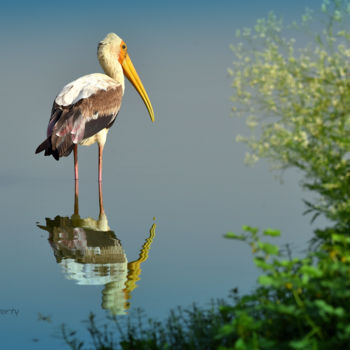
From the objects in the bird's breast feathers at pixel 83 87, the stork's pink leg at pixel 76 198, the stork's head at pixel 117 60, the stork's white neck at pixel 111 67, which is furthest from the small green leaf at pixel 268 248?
the stork's head at pixel 117 60

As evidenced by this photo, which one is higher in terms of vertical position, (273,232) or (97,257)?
(97,257)

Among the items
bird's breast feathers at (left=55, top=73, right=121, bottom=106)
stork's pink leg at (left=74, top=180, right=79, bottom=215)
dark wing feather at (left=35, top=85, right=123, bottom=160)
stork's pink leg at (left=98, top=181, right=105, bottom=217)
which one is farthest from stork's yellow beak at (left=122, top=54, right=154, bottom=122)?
stork's pink leg at (left=74, top=180, right=79, bottom=215)

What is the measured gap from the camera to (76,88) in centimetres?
1261

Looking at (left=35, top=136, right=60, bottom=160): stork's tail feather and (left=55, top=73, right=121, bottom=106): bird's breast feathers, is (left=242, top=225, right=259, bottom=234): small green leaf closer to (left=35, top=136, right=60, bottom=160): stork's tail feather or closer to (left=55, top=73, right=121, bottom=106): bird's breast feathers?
(left=35, top=136, right=60, bottom=160): stork's tail feather

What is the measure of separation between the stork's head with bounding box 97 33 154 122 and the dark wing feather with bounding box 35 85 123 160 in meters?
1.23

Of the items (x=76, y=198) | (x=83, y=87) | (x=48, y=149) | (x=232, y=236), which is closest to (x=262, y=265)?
(x=232, y=236)

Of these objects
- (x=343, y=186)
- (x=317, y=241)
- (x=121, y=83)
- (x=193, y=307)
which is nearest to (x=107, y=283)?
(x=193, y=307)

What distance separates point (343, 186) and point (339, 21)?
1.33m

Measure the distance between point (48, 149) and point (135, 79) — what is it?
4.12 metres

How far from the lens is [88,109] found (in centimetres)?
1223

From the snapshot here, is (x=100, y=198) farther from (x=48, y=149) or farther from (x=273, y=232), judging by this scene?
(x=273, y=232)

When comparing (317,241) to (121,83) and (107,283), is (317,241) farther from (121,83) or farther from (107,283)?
(121,83)

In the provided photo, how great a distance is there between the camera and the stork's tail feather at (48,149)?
11773 mm

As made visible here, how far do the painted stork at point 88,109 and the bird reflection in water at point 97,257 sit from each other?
10.4 feet
